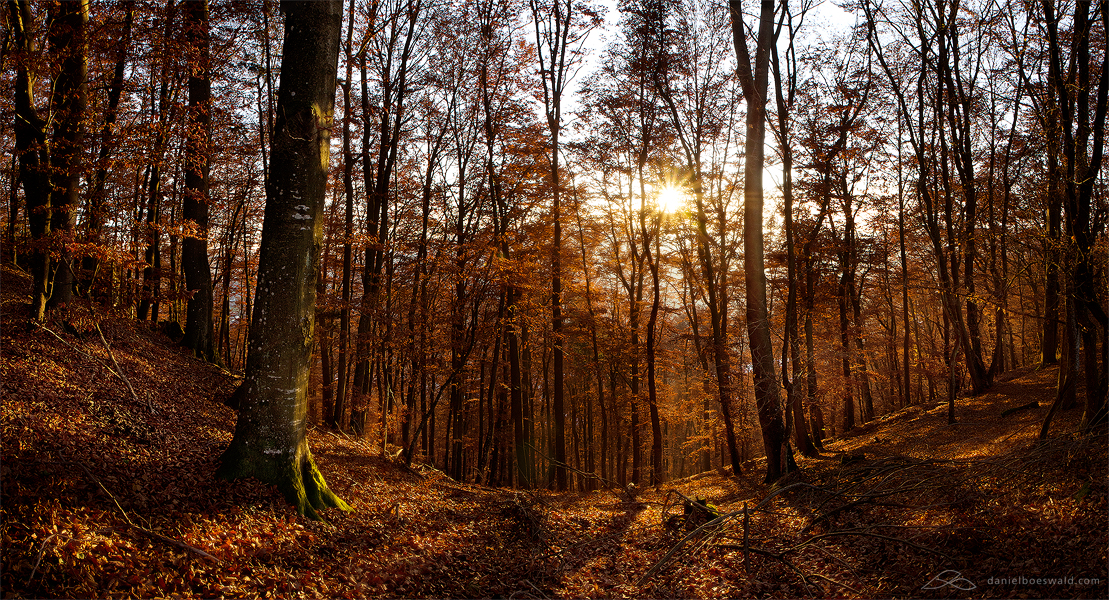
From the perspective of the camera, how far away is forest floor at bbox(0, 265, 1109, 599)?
157 inches

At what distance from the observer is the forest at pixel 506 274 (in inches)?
216

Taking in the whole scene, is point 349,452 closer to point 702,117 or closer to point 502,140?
point 502,140

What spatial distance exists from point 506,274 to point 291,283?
705 centimetres

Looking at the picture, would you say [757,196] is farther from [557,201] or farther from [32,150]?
[32,150]

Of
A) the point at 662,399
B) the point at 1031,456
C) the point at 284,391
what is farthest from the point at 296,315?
the point at 662,399

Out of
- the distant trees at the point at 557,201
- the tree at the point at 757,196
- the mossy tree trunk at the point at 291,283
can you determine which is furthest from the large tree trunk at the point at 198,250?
the tree at the point at 757,196

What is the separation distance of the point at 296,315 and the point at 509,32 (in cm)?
1245

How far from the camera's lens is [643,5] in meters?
14.3

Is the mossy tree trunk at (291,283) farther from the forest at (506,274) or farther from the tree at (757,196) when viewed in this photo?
the tree at (757,196)

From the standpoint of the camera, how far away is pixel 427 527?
22.6 ft

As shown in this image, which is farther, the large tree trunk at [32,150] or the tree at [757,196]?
the tree at [757,196]

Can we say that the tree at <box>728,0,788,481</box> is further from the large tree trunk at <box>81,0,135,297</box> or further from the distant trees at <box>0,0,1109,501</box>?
the large tree trunk at <box>81,0,135,297</box>

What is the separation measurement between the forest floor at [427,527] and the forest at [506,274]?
0.05m

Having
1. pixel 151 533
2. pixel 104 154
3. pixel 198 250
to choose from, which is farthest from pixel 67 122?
pixel 151 533
